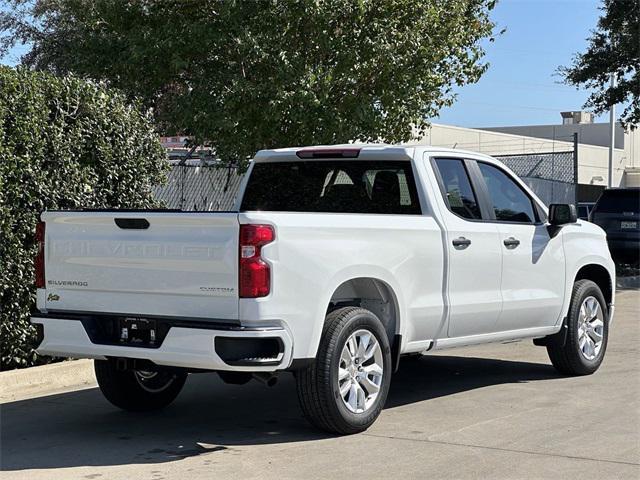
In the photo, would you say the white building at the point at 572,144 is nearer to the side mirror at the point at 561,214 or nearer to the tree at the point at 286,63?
the tree at the point at 286,63

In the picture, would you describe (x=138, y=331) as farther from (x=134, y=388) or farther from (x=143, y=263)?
(x=134, y=388)

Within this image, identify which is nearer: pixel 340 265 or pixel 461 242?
pixel 340 265

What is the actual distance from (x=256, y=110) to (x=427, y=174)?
263 inches

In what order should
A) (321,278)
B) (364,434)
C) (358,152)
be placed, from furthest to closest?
(358,152) → (364,434) → (321,278)

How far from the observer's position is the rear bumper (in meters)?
6.19

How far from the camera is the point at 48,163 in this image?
31.2 ft

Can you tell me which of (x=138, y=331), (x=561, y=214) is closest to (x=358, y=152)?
(x=561, y=214)

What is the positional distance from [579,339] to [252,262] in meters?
4.10

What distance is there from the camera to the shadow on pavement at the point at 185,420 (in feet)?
21.7

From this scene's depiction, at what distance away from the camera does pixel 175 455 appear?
650 cm

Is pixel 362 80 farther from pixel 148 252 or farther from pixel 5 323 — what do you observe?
pixel 148 252

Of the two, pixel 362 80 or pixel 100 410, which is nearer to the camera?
pixel 100 410

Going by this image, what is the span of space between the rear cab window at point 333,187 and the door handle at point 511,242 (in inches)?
36.6

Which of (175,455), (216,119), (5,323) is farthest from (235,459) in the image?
(216,119)
